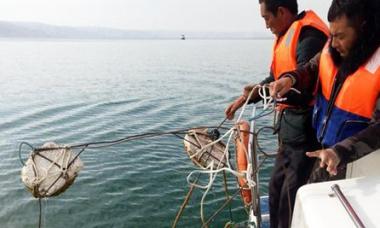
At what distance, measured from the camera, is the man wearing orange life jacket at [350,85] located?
6.99ft

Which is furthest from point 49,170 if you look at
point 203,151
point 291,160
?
point 291,160

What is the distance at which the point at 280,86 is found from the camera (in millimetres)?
2738

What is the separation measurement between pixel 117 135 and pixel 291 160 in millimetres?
8391

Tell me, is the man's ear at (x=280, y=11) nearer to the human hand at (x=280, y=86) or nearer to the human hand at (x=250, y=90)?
the human hand at (x=250, y=90)

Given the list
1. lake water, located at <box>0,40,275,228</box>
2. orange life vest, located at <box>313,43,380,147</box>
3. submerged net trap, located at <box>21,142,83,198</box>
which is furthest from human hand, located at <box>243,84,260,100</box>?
lake water, located at <box>0,40,275,228</box>

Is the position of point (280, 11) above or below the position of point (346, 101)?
above

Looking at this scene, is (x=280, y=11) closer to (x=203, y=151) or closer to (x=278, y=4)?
(x=278, y=4)

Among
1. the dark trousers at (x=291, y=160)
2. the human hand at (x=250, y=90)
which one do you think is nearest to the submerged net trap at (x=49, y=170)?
the human hand at (x=250, y=90)

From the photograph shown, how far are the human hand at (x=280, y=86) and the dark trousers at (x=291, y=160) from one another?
0.43 metres

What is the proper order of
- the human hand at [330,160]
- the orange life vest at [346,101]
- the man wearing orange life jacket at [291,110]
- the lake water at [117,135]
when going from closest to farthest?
the human hand at [330,160]
the orange life vest at [346,101]
the man wearing orange life jacket at [291,110]
the lake water at [117,135]

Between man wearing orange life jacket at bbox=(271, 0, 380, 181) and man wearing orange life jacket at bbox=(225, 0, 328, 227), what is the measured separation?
0.33m

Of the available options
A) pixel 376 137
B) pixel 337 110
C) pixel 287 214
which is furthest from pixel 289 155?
pixel 376 137

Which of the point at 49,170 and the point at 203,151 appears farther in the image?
the point at 203,151

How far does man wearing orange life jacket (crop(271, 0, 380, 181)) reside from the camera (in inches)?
83.9
